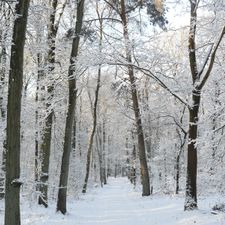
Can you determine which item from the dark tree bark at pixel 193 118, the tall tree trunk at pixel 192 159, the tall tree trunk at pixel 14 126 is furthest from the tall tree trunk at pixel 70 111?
the tall tree trunk at pixel 14 126

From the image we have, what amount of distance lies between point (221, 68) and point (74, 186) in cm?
1504

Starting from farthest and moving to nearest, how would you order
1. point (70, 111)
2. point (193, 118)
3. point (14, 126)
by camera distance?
point (70, 111) < point (193, 118) < point (14, 126)

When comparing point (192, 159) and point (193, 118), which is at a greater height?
point (193, 118)

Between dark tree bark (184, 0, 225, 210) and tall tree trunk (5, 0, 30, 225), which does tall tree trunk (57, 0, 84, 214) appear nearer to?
dark tree bark (184, 0, 225, 210)

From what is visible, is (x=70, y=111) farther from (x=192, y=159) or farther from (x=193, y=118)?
(x=192, y=159)

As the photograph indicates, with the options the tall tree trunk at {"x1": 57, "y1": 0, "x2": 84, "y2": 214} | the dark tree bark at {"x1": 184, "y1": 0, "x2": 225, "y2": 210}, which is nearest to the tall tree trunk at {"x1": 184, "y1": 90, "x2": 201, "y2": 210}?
the dark tree bark at {"x1": 184, "y1": 0, "x2": 225, "y2": 210}

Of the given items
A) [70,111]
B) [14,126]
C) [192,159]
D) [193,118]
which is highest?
[70,111]

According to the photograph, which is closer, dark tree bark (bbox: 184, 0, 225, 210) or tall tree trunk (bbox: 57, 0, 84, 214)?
A: dark tree bark (bbox: 184, 0, 225, 210)

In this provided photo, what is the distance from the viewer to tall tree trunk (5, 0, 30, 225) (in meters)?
7.91

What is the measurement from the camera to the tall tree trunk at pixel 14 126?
791 centimetres

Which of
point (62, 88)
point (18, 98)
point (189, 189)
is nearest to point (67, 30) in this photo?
point (62, 88)

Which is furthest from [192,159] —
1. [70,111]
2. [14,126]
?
[14,126]

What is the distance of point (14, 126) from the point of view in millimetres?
7973

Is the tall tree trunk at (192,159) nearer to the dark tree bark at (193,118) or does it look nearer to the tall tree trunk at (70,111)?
the dark tree bark at (193,118)
